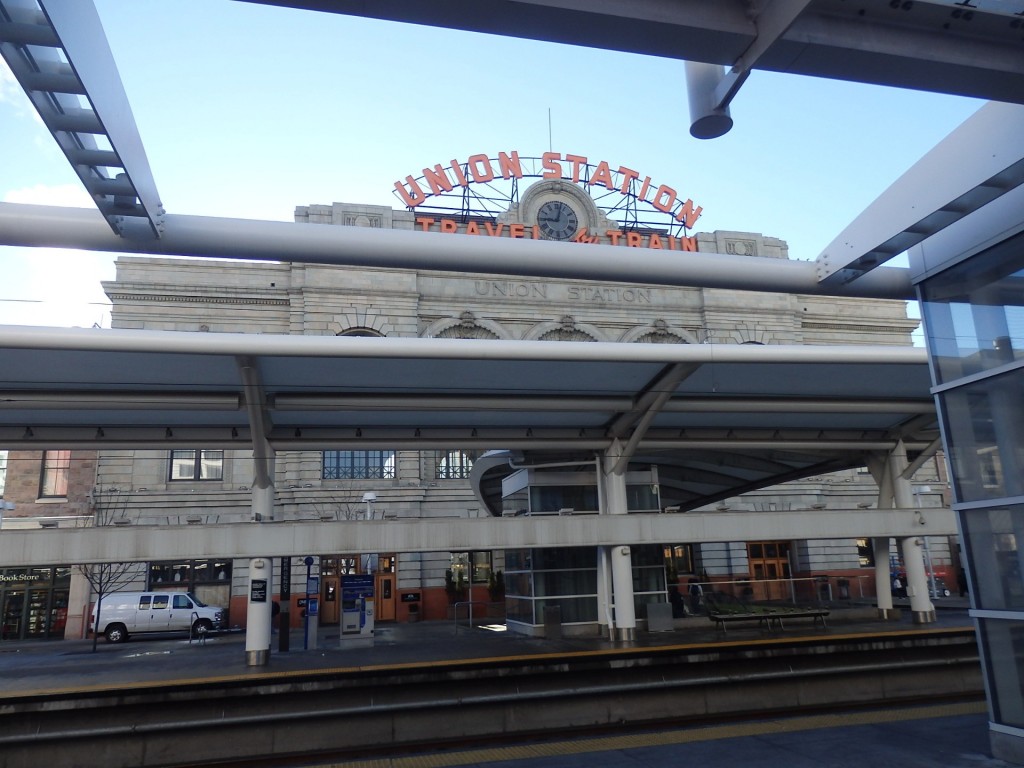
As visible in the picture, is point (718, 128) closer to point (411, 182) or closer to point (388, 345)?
point (388, 345)

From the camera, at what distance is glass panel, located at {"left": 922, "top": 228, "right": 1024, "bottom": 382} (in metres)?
9.13

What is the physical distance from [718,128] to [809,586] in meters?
19.1

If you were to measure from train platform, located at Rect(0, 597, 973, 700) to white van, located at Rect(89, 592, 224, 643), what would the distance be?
2982 mm

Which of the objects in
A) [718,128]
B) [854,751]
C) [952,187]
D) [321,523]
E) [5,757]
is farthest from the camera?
[321,523]

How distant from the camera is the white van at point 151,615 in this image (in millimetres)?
28359

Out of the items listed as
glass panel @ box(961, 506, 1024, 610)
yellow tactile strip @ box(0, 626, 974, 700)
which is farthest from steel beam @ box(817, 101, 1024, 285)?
yellow tactile strip @ box(0, 626, 974, 700)

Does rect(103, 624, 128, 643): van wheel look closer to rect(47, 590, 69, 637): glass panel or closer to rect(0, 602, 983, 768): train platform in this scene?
rect(47, 590, 69, 637): glass panel

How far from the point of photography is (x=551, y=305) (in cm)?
4156

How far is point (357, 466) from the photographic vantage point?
3822 cm

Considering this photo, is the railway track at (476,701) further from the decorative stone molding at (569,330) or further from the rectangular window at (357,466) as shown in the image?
the decorative stone molding at (569,330)

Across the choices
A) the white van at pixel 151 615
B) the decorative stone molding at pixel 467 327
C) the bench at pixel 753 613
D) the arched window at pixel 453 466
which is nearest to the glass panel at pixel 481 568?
the arched window at pixel 453 466

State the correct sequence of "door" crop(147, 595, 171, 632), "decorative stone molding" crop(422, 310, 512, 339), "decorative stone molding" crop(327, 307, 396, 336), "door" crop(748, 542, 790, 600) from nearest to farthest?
"door" crop(147, 595, 171, 632)
"decorative stone molding" crop(327, 307, 396, 336)
"decorative stone molding" crop(422, 310, 512, 339)
"door" crop(748, 542, 790, 600)

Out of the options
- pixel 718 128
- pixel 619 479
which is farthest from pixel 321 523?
pixel 718 128

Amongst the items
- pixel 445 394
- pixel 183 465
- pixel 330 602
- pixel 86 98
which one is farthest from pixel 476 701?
pixel 183 465
